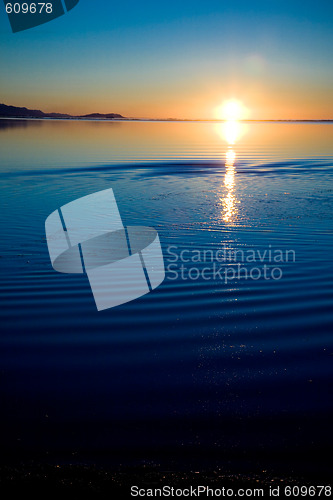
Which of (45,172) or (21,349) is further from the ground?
(45,172)

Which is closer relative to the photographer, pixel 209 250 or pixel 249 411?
pixel 249 411

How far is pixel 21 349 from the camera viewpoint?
18.2 ft

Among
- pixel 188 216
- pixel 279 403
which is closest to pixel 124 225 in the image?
pixel 188 216

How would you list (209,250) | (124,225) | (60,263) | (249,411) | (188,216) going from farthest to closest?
1. (188,216)
2. (124,225)
3. (209,250)
4. (60,263)
5. (249,411)

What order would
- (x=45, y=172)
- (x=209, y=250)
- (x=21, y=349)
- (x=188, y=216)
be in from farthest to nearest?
1. (x=45, y=172)
2. (x=188, y=216)
3. (x=209, y=250)
4. (x=21, y=349)

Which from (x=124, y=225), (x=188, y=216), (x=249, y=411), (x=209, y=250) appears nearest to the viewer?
(x=249, y=411)

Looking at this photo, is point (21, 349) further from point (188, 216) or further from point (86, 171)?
point (86, 171)

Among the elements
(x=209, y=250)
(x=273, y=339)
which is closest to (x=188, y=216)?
(x=209, y=250)

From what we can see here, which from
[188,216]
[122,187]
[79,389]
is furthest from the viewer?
[122,187]

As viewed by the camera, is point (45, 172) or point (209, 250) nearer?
point (209, 250)

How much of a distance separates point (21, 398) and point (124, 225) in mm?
7538

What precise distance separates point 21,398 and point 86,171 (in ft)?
60.9

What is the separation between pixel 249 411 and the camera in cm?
432

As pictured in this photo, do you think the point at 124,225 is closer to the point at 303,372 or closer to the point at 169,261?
the point at 169,261
